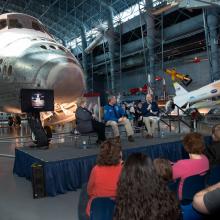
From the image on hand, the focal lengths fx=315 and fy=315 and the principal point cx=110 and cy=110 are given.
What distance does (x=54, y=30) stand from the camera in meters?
43.6

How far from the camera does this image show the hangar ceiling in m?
35.0

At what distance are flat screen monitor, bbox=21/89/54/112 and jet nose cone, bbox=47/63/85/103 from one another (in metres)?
0.20

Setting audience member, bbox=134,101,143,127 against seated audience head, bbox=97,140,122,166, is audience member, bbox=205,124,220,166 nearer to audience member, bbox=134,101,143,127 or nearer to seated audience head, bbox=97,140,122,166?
seated audience head, bbox=97,140,122,166

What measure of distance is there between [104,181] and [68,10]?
3822 cm

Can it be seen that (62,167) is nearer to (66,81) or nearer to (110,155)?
(66,81)

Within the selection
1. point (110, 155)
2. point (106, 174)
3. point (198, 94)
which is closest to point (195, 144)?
point (110, 155)

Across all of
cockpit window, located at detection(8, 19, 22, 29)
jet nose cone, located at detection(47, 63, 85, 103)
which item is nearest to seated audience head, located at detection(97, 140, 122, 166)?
jet nose cone, located at detection(47, 63, 85, 103)

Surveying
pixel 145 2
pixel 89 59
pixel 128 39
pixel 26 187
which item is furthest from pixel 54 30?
pixel 26 187

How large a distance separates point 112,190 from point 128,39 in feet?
120

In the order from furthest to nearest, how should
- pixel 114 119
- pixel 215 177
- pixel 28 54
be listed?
1. pixel 114 119
2. pixel 28 54
3. pixel 215 177

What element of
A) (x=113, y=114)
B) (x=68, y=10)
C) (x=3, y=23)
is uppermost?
(x=68, y=10)

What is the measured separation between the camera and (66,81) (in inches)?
295

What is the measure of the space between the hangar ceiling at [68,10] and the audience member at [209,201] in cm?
3342

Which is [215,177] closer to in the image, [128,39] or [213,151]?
[213,151]
